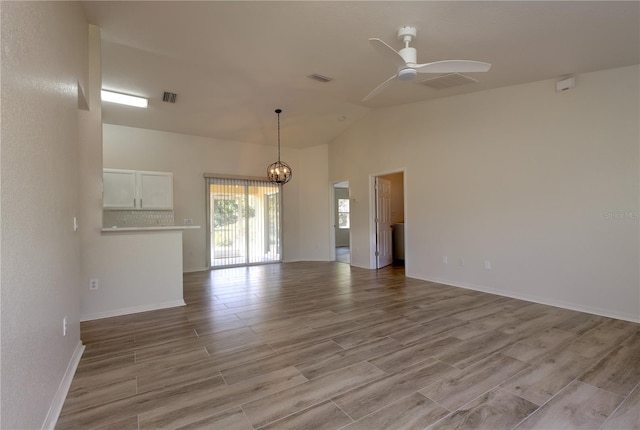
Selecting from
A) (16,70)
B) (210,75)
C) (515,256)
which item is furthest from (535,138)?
(16,70)

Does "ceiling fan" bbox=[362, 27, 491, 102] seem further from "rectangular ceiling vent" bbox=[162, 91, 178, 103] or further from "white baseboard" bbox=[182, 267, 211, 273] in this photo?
"white baseboard" bbox=[182, 267, 211, 273]

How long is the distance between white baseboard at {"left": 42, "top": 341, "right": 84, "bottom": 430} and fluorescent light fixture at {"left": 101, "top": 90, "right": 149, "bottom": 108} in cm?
379

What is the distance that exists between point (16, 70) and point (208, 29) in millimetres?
2167

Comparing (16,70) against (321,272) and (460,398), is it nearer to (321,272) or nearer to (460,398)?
(460,398)

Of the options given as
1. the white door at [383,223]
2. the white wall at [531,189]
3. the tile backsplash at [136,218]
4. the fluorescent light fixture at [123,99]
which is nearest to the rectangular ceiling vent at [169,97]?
the fluorescent light fixture at [123,99]

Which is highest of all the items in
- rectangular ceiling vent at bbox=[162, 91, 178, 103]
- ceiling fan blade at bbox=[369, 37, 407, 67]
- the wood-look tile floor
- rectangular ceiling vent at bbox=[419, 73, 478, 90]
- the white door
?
rectangular ceiling vent at bbox=[162, 91, 178, 103]

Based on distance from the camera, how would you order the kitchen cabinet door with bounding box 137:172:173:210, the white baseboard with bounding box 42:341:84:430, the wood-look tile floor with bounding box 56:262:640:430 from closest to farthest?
the white baseboard with bounding box 42:341:84:430
the wood-look tile floor with bounding box 56:262:640:430
the kitchen cabinet door with bounding box 137:172:173:210

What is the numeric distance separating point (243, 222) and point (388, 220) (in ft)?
11.6

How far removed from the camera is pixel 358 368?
7.64 ft

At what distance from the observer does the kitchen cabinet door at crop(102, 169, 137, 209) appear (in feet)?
18.1

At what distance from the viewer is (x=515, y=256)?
4273 millimetres

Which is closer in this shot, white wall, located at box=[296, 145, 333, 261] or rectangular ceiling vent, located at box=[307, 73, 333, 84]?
rectangular ceiling vent, located at box=[307, 73, 333, 84]

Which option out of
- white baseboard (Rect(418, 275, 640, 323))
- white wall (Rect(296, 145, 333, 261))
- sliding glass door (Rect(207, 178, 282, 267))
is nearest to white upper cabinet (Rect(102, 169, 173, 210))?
sliding glass door (Rect(207, 178, 282, 267))

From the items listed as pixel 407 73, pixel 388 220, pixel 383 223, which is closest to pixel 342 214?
pixel 388 220
